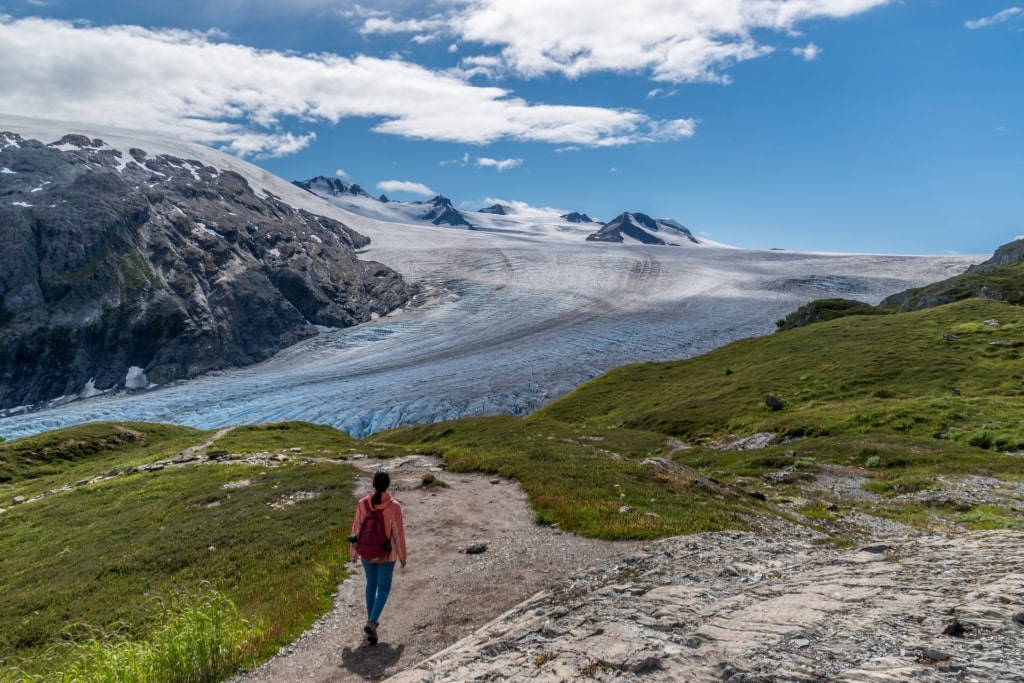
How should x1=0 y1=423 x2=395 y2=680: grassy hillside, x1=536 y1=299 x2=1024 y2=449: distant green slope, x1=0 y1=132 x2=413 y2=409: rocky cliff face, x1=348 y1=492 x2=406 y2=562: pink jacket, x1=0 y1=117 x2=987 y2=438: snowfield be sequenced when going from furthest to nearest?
x1=0 y1=132 x2=413 y2=409: rocky cliff face, x1=0 y1=117 x2=987 y2=438: snowfield, x1=536 y1=299 x2=1024 y2=449: distant green slope, x1=0 y1=423 x2=395 y2=680: grassy hillside, x1=348 y1=492 x2=406 y2=562: pink jacket

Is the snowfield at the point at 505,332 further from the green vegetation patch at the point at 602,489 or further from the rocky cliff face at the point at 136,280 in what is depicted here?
the green vegetation patch at the point at 602,489

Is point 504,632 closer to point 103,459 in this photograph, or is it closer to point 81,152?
point 103,459

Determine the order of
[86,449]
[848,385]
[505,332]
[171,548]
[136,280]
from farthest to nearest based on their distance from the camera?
[136,280] → [505,332] → [86,449] → [848,385] → [171,548]

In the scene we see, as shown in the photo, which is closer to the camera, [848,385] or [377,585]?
[377,585]

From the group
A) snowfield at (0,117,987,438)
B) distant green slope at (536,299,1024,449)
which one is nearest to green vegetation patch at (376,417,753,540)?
distant green slope at (536,299,1024,449)

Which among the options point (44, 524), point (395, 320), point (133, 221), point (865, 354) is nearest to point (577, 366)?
point (865, 354)

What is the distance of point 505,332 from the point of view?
120625 millimetres

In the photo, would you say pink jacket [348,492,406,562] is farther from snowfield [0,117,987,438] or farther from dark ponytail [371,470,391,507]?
snowfield [0,117,987,438]

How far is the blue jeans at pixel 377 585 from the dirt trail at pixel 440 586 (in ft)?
2.10

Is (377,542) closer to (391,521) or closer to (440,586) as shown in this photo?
(391,521)

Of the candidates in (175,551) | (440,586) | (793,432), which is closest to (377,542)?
Result: (440,586)

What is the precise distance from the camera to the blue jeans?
1245 cm

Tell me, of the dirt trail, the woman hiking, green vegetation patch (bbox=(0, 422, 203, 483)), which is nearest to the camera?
the dirt trail

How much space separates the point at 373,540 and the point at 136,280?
162 m
